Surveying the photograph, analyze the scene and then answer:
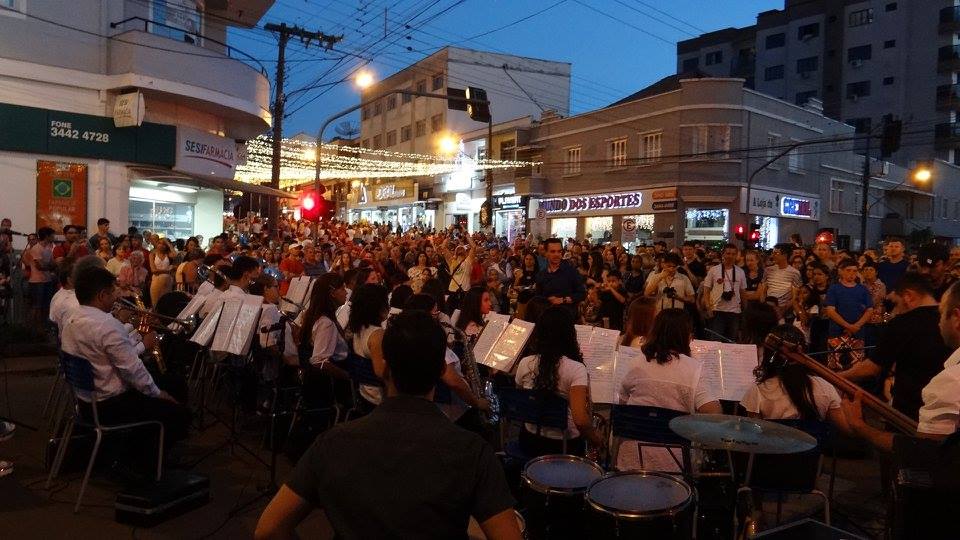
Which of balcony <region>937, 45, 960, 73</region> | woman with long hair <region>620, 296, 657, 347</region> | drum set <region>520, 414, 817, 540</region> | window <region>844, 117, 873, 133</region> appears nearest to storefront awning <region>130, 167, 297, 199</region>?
woman with long hair <region>620, 296, 657, 347</region>

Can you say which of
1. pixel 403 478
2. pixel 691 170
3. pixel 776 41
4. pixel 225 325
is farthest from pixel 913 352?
pixel 776 41

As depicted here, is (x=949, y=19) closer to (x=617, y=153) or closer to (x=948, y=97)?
(x=948, y=97)

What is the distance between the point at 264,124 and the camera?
19469mm

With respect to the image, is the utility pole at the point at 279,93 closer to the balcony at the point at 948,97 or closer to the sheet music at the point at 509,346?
the sheet music at the point at 509,346

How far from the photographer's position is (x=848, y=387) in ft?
12.5

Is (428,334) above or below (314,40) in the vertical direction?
below

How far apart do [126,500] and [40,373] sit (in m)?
6.17

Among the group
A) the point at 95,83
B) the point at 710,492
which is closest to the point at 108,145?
the point at 95,83

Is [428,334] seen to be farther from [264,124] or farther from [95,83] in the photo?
[264,124]

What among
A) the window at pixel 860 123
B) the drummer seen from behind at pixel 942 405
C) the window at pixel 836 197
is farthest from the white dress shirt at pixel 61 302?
the window at pixel 860 123

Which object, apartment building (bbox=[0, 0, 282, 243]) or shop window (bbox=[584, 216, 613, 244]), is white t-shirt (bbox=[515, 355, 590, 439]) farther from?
shop window (bbox=[584, 216, 613, 244])

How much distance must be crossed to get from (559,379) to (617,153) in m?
29.2

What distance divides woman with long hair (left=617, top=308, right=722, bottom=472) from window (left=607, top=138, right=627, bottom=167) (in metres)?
28.4

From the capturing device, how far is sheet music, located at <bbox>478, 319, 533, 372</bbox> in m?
5.50
